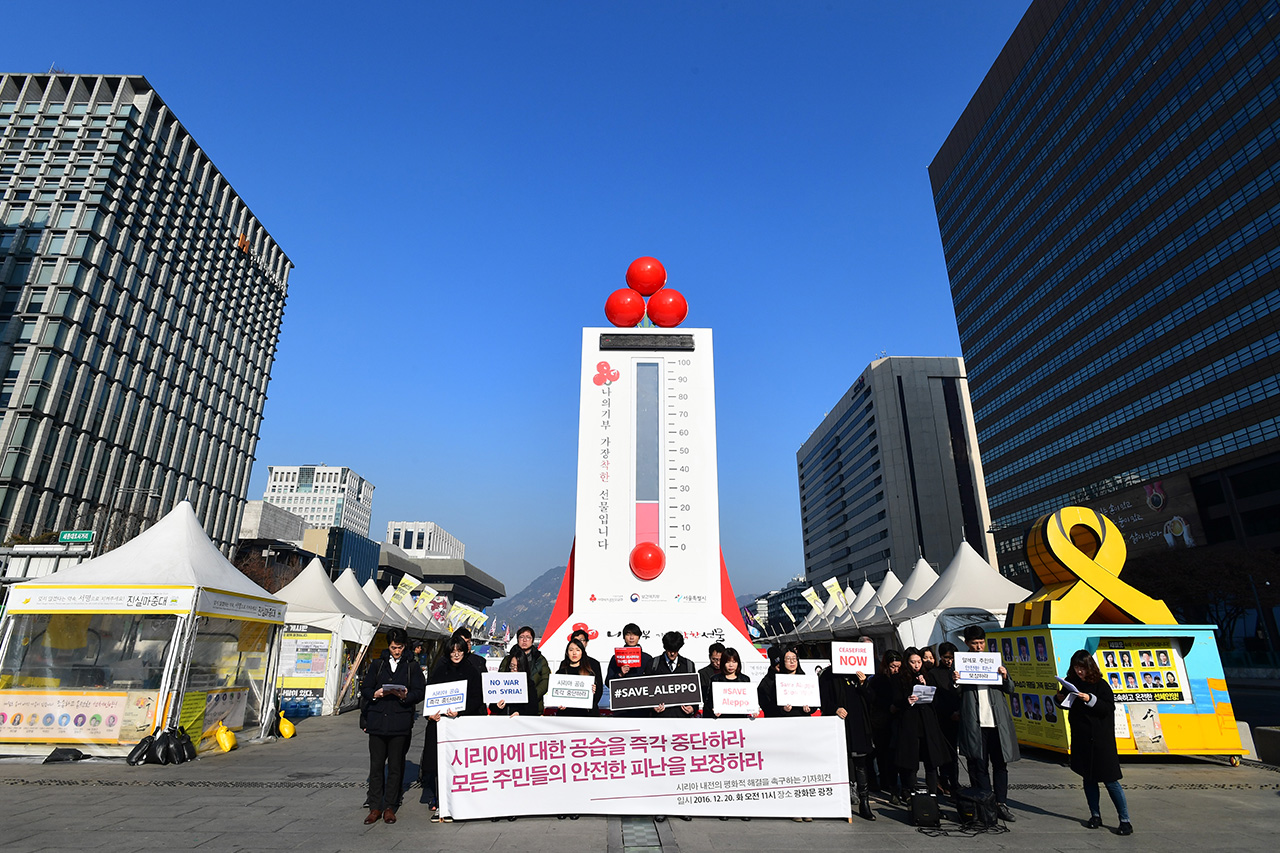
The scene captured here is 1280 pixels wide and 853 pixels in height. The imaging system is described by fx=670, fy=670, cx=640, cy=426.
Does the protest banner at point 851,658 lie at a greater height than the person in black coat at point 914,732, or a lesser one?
greater

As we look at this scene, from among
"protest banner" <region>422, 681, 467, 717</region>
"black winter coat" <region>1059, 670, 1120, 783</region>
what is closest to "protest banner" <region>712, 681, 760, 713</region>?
"protest banner" <region>422, 681, 467, 717</region>

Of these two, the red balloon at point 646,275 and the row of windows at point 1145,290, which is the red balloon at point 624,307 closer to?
the red balloon at point 646,275

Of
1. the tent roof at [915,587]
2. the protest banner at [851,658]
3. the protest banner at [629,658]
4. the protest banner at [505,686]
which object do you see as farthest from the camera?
the tent roof at [915,587]

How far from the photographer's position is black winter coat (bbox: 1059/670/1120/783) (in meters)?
6.39

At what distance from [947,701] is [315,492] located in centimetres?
17787

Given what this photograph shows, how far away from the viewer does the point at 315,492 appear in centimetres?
16400

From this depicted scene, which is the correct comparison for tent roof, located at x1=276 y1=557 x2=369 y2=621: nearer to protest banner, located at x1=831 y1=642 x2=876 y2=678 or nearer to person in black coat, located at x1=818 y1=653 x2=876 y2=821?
protest banner, located at x1=831 y1=642 x2=876 y2=678

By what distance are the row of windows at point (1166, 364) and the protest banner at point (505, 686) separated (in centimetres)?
4605

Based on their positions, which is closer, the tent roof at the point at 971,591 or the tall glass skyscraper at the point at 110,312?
the tent roof at the point at 971,591

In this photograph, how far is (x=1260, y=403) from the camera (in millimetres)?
36688

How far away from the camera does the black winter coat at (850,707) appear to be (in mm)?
7266

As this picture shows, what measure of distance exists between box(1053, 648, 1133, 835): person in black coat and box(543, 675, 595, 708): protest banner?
15.1 ft

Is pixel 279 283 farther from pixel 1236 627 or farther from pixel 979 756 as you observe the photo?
pixel 1236 627

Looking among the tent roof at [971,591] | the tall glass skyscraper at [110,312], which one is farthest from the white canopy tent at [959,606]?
the tall glass skyscraper at [110,312]
